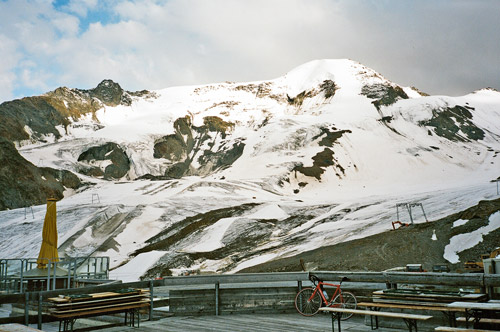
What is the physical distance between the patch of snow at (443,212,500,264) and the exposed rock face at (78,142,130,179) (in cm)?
6356

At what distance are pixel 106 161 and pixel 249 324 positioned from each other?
79175 mm

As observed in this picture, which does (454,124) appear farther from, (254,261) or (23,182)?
(23,182)

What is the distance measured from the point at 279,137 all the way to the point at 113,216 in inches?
1557

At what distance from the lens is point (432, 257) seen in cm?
2830

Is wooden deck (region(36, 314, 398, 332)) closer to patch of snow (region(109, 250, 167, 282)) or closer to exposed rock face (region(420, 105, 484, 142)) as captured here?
patch of snow (region(109, 250, 167, 282))

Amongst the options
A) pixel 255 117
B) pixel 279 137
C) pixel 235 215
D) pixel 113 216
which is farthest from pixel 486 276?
pixel 255 117

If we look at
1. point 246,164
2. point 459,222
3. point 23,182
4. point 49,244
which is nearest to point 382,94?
point 246,164

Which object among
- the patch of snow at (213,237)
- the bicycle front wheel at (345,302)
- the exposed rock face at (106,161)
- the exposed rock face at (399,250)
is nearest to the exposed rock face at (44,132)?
the exposed rock face at (106,161)

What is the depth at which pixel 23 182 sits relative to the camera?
64188mm

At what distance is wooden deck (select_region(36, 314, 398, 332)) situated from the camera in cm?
793

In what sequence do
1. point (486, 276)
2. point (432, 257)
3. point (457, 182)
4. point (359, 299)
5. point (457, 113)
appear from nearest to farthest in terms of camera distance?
point (486, 276), point (359, 299), point (432, 257), point (457, 182), point (457, 113)

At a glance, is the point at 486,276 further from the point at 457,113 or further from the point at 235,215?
the point at 457,113

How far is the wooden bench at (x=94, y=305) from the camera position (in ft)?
24.6

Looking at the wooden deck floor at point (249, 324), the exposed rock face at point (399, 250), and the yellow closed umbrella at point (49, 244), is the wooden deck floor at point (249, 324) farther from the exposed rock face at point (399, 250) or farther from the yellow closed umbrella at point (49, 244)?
the exposed rock face at point (399, 250)
